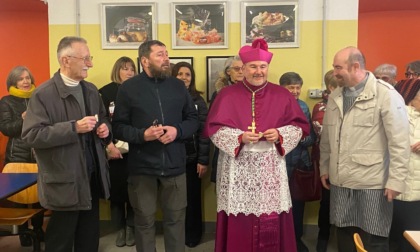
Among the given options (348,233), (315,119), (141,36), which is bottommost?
(348,233)

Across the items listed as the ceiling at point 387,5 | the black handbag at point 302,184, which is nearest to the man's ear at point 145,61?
the black handbag at point 302,184

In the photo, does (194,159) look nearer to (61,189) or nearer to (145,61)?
(145,61)

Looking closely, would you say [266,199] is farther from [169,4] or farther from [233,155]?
[169,4]

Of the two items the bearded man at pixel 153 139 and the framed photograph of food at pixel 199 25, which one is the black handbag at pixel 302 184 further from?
the framed photograph of food at pixel 199 25

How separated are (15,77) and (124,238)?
1.80 metres

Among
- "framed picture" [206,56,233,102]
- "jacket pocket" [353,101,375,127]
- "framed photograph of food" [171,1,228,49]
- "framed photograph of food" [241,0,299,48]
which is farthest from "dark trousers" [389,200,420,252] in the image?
"framed photograph of food" [171,1,228,49]

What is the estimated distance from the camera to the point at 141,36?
3.63 metres

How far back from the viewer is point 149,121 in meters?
2.56

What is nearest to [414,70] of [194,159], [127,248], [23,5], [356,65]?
[356,65]

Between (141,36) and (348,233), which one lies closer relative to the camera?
(348,233)

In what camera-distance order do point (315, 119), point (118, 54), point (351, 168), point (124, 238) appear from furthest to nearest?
1. point (118, 54)
2. point (124, 238)
3. point (315, 119)
4. point (351, 168)

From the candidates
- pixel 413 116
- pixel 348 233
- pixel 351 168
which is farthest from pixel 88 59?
pixel 413 116

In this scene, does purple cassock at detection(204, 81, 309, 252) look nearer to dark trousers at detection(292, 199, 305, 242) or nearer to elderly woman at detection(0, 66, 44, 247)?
dark trousers at detection(292, 199, 305, 242)

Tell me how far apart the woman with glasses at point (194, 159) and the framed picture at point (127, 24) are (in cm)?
58
